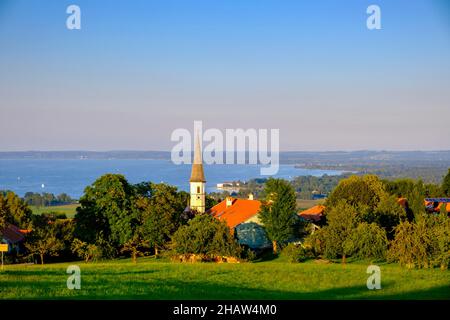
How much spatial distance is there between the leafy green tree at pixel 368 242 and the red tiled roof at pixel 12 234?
2389cm

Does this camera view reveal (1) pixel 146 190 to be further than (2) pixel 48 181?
No

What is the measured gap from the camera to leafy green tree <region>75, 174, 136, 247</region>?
38.6m

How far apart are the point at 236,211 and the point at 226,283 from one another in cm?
2486

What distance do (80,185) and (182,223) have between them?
10874cm

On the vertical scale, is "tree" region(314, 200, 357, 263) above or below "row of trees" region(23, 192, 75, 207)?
above

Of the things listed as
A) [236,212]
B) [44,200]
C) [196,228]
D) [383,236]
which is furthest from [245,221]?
[44,200]

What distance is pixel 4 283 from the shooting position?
59.0ft

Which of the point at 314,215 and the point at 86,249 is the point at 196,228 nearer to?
the point at 86,249

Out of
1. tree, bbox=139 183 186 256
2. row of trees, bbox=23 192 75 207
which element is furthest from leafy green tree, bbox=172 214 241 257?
row of trees, bbox=23 192 75 207

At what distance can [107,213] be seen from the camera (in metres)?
38.8

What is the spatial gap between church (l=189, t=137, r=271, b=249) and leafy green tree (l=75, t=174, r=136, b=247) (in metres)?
6.37

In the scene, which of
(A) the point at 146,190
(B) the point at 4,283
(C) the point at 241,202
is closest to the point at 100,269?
(B) the point at 4,283

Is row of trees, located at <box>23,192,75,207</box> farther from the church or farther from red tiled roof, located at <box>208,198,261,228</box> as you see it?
red tiled roof, located at <box>208,198,261,228</box>
